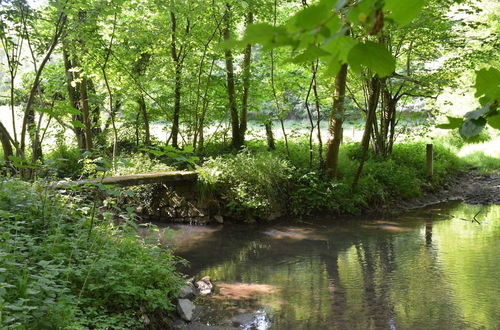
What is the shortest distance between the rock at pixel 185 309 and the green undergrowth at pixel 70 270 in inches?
5.3

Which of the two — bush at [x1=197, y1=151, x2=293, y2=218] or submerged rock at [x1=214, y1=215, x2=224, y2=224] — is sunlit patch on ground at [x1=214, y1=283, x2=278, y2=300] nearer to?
bush at [x1=197, y1=151, x2=293, y2=218]

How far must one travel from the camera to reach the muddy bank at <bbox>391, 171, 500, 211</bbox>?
10.3 meters

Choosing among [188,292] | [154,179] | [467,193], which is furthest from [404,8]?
[467,193]

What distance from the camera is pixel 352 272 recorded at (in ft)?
18.9

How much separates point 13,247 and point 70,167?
820cm

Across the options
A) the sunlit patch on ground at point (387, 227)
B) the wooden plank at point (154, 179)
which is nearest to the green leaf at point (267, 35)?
the wooden plank at point (154, 179)

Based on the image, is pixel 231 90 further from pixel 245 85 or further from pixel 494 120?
pixel 494 120

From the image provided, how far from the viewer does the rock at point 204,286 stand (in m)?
5.04

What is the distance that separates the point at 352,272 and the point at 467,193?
704 cm

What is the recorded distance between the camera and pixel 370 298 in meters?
4.85

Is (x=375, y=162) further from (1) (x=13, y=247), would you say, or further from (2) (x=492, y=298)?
(1) (x=13, y=247)

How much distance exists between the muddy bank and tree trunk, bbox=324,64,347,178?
71.3 inches

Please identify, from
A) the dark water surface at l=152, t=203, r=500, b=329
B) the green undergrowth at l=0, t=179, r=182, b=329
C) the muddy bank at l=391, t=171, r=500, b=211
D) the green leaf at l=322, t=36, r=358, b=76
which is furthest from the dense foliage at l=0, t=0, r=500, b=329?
the green leaf at l=322, t=36, r=358, b=76

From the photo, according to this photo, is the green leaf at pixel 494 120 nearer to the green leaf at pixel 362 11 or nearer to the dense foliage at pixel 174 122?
the green leaf at pixel 362 11
